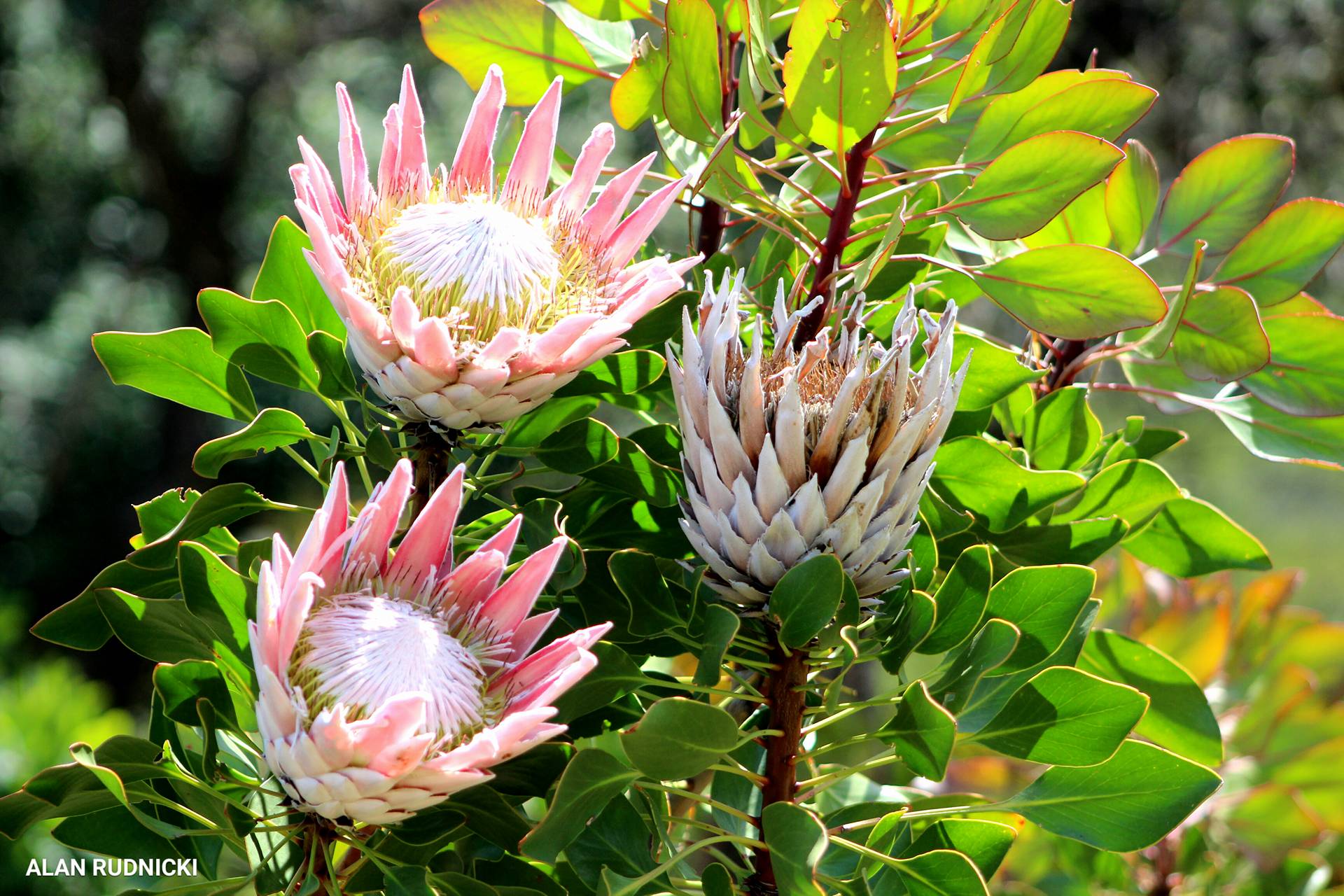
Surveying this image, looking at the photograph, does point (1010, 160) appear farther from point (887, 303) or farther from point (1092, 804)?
point (1092, 804)

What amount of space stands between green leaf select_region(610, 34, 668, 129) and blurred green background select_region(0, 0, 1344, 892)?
153 inches

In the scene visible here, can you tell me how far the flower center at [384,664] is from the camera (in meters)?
0.55

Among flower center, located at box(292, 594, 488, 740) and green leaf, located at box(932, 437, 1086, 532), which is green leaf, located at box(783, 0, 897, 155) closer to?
green leaf, located at box(932, 437, 1086, 532)

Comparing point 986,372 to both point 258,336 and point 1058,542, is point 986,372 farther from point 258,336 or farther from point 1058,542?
point 258,336

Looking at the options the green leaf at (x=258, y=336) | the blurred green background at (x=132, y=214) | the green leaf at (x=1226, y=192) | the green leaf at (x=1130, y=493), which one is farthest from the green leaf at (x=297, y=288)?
the blurred green background at (x=132, y=214)

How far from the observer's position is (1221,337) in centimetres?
75

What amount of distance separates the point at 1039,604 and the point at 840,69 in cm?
31

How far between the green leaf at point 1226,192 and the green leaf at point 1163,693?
0.31 m

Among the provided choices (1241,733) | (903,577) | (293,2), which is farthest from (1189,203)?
(293,2)

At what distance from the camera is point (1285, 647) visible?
56.9 inches

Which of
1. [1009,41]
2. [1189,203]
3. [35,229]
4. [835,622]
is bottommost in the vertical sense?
[35,229]

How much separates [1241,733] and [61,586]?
5.84 metres

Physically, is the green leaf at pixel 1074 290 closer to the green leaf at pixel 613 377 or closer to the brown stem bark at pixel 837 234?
the brown stem bark at pixel 837 234

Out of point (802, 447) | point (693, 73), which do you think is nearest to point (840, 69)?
point (693, 73)
